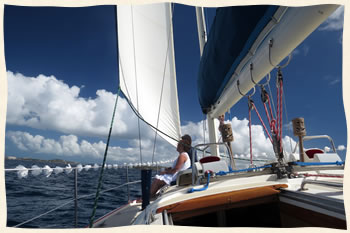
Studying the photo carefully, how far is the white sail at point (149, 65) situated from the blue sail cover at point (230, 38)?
2.85 ft

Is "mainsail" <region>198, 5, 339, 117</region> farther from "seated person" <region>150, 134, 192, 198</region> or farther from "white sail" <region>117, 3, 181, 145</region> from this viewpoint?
"white sail" <region>117, 3, 181, 145</region>

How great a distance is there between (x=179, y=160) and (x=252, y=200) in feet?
3.35

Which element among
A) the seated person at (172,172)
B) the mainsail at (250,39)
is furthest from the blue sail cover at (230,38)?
the seated person at (172,172)

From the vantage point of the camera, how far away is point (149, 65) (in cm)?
300

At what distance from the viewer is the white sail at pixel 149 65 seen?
228 cm

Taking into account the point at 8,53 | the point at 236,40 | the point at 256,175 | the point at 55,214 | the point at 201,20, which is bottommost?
the point at 55,214

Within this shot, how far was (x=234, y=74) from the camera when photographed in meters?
1.56

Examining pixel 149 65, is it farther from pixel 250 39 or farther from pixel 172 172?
pixel 250 39

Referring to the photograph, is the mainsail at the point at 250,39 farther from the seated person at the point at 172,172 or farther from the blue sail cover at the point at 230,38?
the seated person at the point at 172,172

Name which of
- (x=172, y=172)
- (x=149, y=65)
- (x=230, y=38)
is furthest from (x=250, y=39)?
(x=149, y=65)

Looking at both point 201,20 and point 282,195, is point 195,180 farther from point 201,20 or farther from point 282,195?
point 201,20

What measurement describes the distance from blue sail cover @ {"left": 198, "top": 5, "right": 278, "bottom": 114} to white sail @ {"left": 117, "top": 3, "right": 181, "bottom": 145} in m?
0.87

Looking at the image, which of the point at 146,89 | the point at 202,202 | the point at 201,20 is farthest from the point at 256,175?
the point at 201,20
